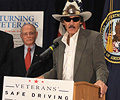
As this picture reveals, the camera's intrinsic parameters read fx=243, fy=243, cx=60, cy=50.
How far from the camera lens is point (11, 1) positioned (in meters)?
4.58

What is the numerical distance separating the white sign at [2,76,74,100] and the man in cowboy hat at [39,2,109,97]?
1.83 ft

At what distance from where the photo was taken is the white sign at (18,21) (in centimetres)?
A: 436

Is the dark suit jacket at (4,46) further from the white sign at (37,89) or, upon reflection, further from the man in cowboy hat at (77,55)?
the white sign at (37,89)

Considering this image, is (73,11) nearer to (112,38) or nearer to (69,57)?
(69,57)

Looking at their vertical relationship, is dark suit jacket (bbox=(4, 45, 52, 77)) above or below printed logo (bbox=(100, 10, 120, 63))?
below

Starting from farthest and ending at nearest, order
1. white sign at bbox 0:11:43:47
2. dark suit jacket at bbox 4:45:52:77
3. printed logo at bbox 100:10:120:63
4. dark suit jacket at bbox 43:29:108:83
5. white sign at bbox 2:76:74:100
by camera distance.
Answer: white sign at bbox 0:11:43:47 → dark suit jacket at bbox 4:45:52:77 → printed logo at bbox 100:10:120:63 → dark suit jacket at bbox 43:29:108:83 → white sign at bbox 2:76:74:100

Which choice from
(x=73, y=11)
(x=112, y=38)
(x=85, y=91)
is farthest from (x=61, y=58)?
(x=112, y=38)

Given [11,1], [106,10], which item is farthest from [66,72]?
[11,1]

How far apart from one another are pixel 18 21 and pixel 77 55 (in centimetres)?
223

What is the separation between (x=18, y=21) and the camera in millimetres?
4457

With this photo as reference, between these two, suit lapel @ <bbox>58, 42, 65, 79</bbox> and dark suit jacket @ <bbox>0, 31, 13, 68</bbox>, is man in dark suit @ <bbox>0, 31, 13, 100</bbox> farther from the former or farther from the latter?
suit lapel @ <bbox>58, 42, 65, 79</bbox>

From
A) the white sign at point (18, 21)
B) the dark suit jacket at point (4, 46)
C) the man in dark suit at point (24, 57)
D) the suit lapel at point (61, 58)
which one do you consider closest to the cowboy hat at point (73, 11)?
the suit lapel at point (61, 58)

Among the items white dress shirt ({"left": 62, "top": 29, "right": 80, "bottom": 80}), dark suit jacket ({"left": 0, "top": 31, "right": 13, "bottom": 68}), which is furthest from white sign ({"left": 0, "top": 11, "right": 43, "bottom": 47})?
white dress shirt ({"left": 62, "top": 29, "right": 80, "bottom": 80})

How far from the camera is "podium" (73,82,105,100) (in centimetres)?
175
